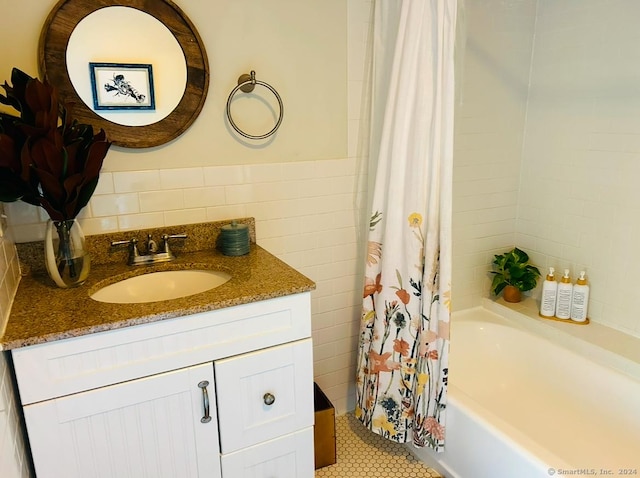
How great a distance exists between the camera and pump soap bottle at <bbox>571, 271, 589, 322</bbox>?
7.05ft

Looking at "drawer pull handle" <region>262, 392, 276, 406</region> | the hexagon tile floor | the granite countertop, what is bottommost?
the hexagon tile floor

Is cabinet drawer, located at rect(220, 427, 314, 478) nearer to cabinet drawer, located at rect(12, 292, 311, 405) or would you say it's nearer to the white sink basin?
cabinet drawer, located at rect(12, 292, 311, 405)

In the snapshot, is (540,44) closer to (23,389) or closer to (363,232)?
(363,232)

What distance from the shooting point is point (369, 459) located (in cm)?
198

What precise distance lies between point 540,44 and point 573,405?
1.69 metres

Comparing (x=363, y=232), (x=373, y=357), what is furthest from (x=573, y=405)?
(x=363, y=232)

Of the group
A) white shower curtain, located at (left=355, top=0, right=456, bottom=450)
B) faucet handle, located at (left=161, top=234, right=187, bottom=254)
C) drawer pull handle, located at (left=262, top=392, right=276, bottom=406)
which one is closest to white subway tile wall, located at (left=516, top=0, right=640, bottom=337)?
white shower curtain, located at (left=355, top=0, right=456, bottom=450)

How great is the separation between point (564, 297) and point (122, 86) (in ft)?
6.82

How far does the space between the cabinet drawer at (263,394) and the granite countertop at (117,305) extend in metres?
0.19

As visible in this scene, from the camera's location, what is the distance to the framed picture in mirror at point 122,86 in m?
1.51

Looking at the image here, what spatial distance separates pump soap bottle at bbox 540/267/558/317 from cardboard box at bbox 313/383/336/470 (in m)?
1.16

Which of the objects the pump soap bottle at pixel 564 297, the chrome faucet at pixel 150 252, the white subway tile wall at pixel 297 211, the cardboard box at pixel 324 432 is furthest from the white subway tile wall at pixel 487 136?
the chrome faucet at pixel 150 252

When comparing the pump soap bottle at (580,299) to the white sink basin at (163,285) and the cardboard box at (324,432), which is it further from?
the white sink basin at (163,285)

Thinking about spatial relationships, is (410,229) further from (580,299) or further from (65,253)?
(65,253)
